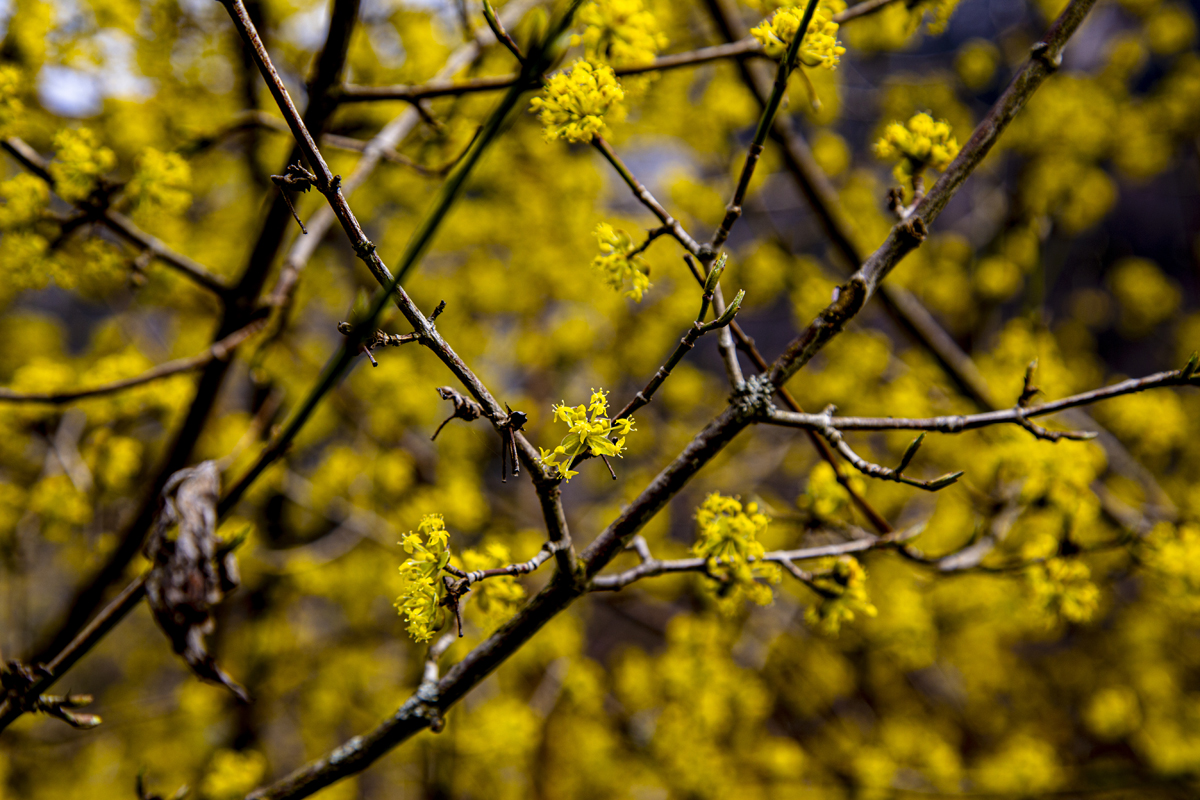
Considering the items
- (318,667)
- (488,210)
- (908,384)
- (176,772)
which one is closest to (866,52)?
(908,384)

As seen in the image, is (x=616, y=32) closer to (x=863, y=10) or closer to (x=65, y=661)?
(x=863, y=10)

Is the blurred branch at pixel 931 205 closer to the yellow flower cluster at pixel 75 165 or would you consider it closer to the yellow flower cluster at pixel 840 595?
the yellow flower cluster at pixel 840 595

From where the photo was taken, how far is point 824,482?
1.31 metres

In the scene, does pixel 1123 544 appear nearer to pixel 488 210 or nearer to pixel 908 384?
pixel 908 384

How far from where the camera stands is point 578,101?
3.20 feet

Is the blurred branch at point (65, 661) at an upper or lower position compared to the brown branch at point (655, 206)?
lower

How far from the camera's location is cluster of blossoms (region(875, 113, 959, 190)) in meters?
1.06

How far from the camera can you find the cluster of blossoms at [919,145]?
106 centimetres

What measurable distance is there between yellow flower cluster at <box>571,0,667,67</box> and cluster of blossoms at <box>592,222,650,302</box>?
0.98 ft

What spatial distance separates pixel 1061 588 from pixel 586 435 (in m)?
1.14

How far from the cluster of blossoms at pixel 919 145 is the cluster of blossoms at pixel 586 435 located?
2.27ft

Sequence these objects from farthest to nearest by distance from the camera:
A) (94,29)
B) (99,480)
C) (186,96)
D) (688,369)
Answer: (688,369) → (186,96) → (94,29) → (99,480)

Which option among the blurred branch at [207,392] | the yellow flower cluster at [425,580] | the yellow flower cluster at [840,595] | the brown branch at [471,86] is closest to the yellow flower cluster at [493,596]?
the yellow flower cluster at [425,580]

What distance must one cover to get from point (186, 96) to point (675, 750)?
12.6 feet
